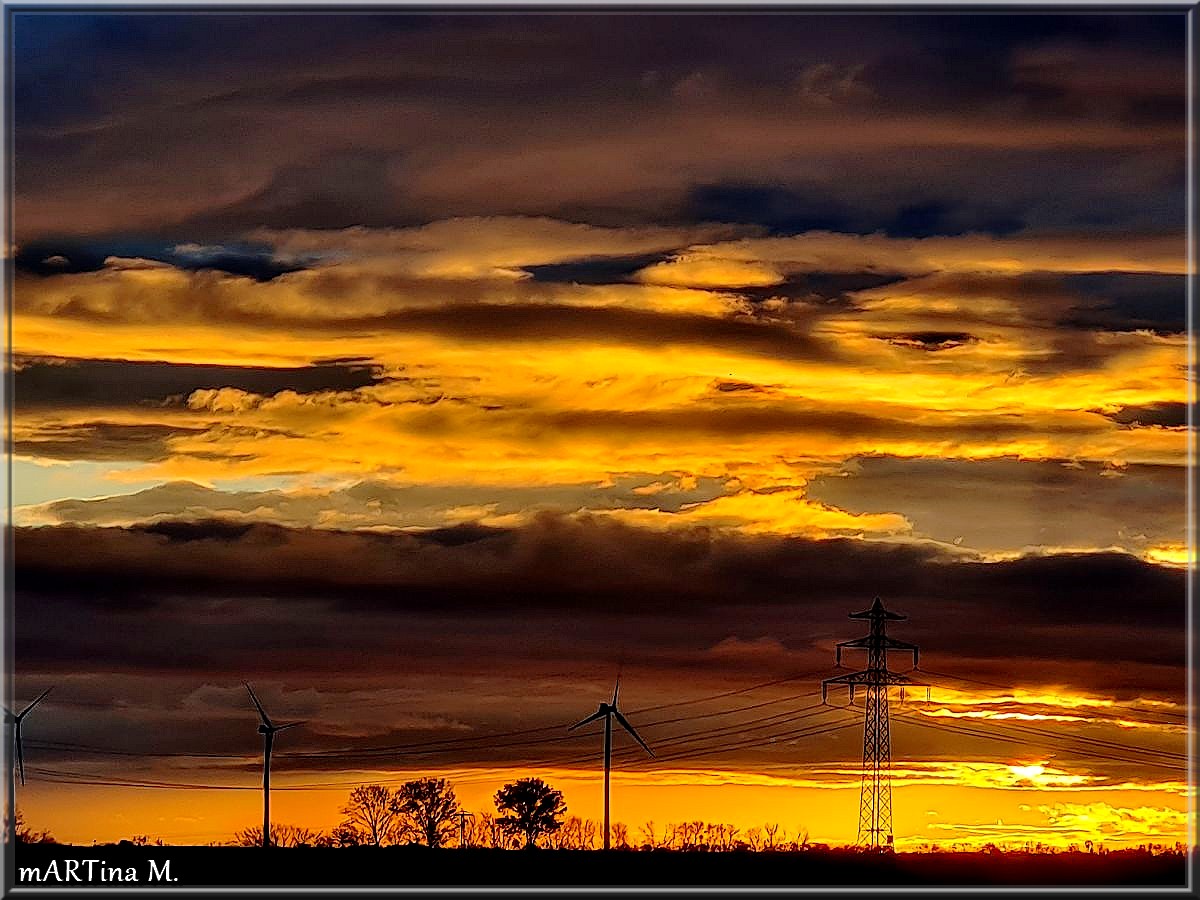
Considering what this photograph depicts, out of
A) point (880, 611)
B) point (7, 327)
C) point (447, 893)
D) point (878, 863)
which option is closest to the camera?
point (447, 893)

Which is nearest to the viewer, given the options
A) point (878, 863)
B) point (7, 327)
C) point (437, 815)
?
point (7, 327)

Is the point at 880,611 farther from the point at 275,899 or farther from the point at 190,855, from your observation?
the point at 275,899

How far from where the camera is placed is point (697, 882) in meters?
91.9

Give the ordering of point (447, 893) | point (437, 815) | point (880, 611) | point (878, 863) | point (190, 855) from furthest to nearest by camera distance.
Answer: point (437, 815)
point (880, 611)
point (878, 863)
point (190, 855)
point (447, 893)

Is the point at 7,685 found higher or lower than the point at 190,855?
higher

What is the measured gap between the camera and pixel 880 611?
103875mm

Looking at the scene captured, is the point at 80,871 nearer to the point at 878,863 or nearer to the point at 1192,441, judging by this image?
the point at 1192,441

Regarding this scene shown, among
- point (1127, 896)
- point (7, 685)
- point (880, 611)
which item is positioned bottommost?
point (1127, 896)

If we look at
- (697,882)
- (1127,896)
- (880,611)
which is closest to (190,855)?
(697,882)

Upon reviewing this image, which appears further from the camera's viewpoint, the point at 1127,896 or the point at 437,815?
the point at 437,815

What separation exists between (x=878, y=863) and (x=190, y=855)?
33385 mm

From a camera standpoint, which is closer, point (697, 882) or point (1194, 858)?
point (1194, 858)

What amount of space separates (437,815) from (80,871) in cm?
7353

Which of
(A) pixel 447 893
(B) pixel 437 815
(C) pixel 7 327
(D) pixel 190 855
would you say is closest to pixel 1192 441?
(A) pixel 447 893
